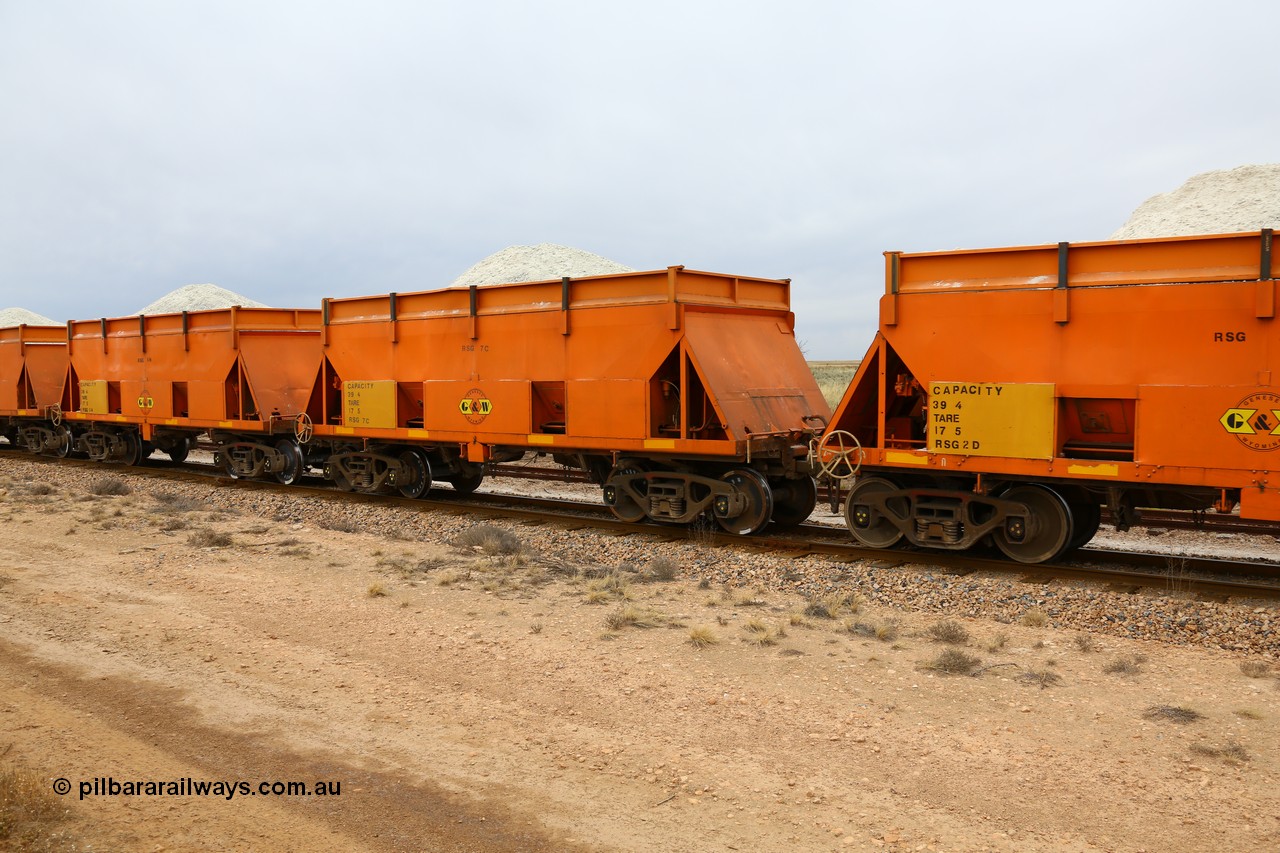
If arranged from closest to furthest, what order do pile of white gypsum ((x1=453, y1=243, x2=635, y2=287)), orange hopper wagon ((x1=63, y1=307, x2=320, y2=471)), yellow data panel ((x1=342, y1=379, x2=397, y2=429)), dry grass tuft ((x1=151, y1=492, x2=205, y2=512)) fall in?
1. dry grass tuft ((x1=151, y1=492, x2=205, y2=512))
2. yellow data panel ((x1=342, y1=379, x2=397, y2=429))
3. orange hopper wagon ((x1=63, y1=307, x2=320, y2=471))
4. pile of white gypsum ((x1=453, y1=243, x2=635, y2=287))

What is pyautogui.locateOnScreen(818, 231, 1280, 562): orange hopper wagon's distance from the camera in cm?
877

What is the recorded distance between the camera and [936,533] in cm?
1062

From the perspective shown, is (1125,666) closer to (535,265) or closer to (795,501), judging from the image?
(795,501)

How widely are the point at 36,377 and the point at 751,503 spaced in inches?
864

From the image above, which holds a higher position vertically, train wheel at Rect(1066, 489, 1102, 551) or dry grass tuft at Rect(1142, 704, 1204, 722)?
train wheel at Rect(1066, 489, 1102, 551)

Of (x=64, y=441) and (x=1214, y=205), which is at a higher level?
(x=1214, y=205)

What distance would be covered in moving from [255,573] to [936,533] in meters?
7.22

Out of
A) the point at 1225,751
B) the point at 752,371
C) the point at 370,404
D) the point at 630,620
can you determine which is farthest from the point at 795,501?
the point at 1225,751

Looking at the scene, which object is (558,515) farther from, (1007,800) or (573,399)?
(1007,800)

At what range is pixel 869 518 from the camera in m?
11.1

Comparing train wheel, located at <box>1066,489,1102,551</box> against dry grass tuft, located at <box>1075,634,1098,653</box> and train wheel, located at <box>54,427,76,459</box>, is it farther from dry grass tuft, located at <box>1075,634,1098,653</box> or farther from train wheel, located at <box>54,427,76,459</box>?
train wheel, located at <box>54,427,76,459</box>

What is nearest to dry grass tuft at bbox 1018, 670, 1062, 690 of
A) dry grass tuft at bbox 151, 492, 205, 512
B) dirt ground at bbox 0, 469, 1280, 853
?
dirt ground at bbox 0, 469, 1280, 853

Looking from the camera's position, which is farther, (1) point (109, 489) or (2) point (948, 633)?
(1) point (109, 489)

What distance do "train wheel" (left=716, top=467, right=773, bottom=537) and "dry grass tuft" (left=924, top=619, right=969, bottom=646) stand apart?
14.0ft
